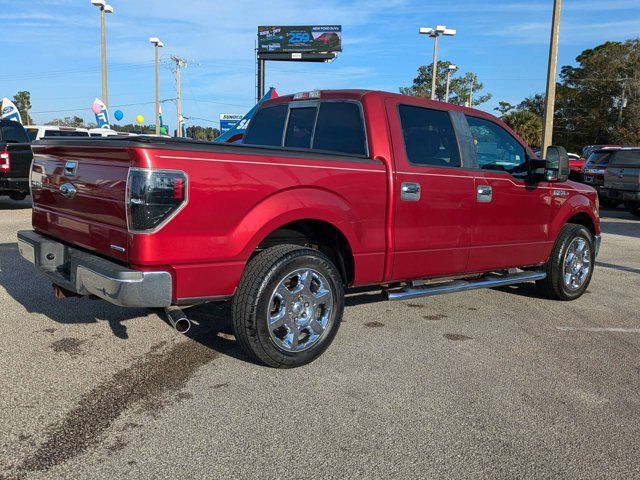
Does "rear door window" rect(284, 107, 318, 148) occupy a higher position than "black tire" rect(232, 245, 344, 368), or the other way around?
"rear door window" rect(284, 107, 318, 148)

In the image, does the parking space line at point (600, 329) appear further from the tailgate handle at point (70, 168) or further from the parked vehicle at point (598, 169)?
the parked vehicle at point (598, 169)

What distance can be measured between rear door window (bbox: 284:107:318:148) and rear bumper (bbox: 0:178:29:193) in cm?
885

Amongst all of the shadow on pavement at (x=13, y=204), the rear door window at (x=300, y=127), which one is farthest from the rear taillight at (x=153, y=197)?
the shadow on pavement at (x=13, y=204)

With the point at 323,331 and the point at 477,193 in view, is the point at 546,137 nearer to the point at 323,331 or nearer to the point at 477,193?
the point at 477,193

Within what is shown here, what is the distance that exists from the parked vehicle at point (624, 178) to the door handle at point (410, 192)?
476 inches

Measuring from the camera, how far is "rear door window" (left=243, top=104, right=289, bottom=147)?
5.13 meters

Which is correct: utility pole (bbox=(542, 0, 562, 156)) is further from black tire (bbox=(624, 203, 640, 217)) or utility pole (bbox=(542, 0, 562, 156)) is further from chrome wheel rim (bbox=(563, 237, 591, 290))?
chrome wheel rim (bbox=(563, 237, 591, 290))

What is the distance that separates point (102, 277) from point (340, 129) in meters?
2.21

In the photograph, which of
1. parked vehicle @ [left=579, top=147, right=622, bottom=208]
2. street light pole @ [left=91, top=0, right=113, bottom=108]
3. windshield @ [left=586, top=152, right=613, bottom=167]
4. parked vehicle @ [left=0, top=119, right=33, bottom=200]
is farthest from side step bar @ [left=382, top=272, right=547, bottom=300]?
street light pole @ [left=91, top=0, right=113, bottom=108]

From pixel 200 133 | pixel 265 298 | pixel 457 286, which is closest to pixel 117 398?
pixel 265 298

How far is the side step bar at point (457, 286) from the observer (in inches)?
175

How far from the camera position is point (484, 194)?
487 cm

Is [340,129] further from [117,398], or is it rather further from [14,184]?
[14,184]

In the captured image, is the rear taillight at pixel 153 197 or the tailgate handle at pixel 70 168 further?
the tailgate handle at pixel 70 168
